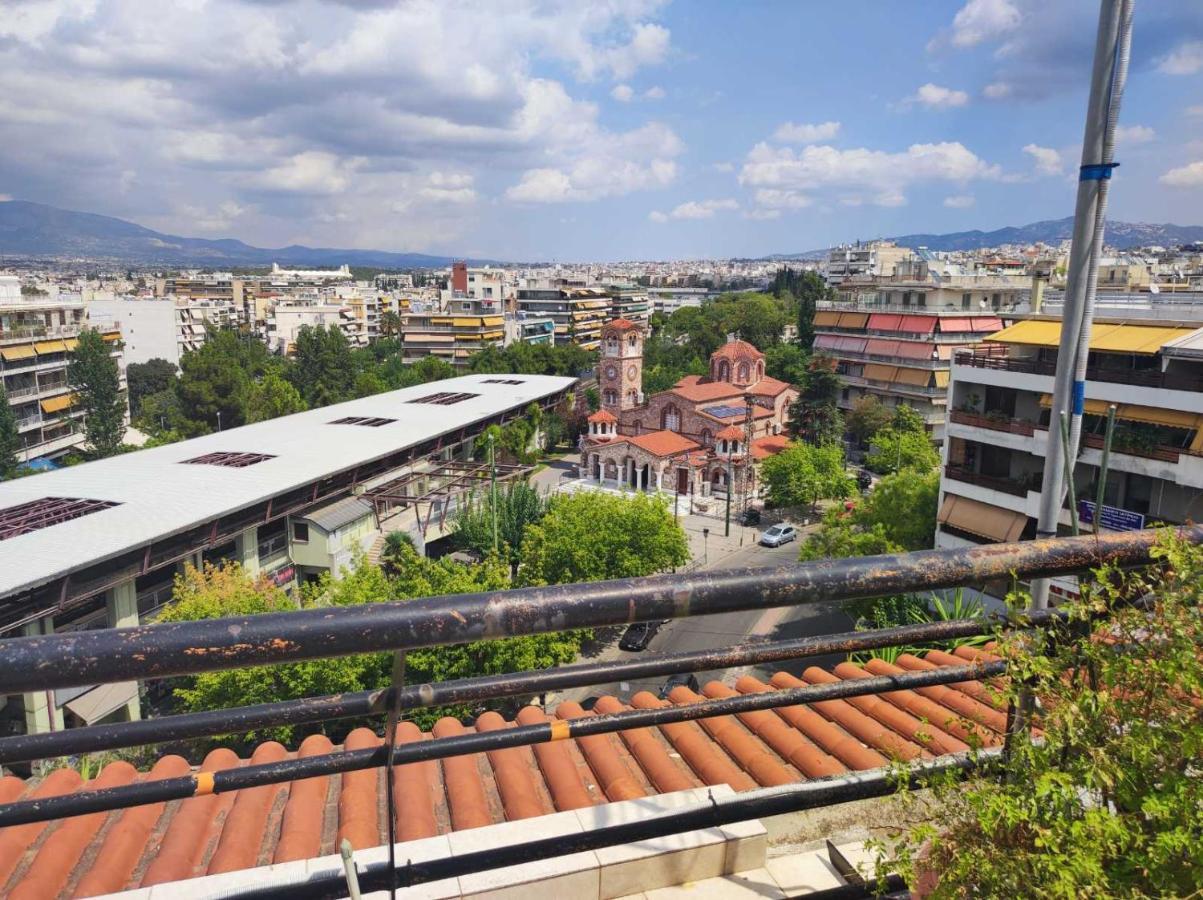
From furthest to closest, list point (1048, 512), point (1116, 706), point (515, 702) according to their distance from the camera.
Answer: point (515, 702)
point (1048, 512)
point (1116, 706)

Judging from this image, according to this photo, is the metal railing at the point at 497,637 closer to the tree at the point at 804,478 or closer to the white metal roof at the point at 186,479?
the white metal roof at the point at 186,479

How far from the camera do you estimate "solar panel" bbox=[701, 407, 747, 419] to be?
130 feet

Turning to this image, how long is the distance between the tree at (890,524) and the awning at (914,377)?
2082cm

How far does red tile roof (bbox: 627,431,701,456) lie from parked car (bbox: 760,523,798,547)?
6.94m

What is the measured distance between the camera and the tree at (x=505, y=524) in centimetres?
2436

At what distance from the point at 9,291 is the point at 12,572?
33.1 meters

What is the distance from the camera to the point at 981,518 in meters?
16.7

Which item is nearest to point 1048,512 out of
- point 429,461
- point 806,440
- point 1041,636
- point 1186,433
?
point 1041,636

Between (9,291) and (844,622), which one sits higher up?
(9,291)

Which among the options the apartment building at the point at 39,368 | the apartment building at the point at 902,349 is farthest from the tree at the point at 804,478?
the apartment building at the point at 39,368

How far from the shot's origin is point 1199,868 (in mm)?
1353

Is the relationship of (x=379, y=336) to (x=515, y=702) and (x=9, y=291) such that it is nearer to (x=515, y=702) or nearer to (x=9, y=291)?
(x=9, y=291)

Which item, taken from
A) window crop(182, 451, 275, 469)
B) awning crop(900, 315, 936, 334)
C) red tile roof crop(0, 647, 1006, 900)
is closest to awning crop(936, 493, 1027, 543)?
red tile roof crop(0, 647, 1006, 900)

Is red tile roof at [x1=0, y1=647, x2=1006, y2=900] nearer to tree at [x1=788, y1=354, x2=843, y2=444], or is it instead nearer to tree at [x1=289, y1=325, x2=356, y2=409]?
tree at [x1=788, y1=354, x2=843, y2=444]
